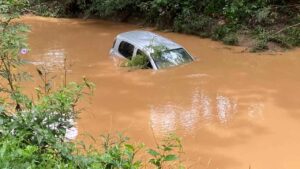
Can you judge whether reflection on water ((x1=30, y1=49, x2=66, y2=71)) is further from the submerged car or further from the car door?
the submerged car

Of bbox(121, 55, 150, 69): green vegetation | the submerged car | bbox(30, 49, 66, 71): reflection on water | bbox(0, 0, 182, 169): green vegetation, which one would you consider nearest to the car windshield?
the submerged car

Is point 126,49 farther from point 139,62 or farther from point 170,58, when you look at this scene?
point 170,58

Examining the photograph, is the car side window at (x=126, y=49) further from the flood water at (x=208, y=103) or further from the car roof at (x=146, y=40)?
the flood water at (x=208, y=103)

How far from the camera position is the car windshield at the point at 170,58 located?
37.5ft

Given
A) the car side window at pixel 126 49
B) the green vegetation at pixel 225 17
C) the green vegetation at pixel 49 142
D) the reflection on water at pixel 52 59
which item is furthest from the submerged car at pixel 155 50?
the green vegetation at pixel 49 142

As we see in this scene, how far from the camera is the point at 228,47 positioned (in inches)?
565

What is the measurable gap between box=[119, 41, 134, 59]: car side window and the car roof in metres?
0.14

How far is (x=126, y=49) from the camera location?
40.4 feet

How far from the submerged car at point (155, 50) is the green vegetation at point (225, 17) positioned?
3.21m

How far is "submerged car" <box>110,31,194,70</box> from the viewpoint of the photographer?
11.4 metres

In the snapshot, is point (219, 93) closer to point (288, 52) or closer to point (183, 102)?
point (183, 102)

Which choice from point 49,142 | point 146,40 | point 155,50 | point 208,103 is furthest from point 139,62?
point 49,142

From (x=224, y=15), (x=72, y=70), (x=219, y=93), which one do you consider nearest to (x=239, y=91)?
(x=219, y=93)

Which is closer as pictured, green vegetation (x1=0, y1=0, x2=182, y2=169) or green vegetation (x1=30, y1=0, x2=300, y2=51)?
green vegetation (x1=0, y1=0, x2=182, y2=169)
